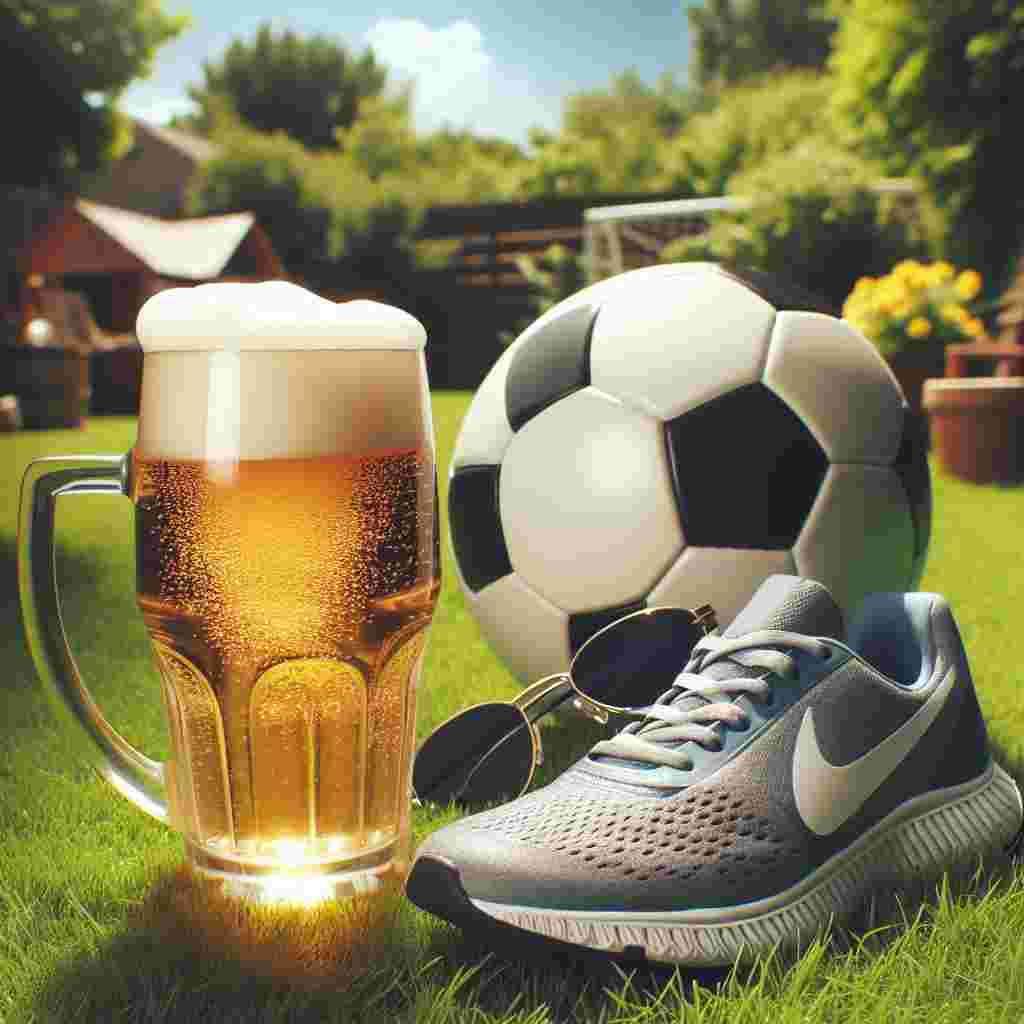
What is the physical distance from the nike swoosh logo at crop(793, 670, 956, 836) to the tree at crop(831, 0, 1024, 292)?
35.7 ft

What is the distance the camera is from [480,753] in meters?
1.89

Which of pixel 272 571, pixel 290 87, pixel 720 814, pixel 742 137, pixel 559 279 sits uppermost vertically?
pixel 290 87

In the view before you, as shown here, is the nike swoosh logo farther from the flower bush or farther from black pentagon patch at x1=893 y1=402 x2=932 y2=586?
the flower bush

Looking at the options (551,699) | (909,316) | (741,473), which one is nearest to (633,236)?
(909,316)

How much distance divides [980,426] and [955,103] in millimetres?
5985

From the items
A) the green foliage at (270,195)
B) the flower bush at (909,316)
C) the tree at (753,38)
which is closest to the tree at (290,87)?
the tree at (753,38)

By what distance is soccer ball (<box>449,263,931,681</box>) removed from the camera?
7.16ft

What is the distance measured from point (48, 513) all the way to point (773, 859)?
96cm

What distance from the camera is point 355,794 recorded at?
142 centimetres

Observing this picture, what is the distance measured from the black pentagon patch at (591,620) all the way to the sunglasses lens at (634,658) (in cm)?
26

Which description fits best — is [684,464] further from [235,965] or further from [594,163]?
[594,163]

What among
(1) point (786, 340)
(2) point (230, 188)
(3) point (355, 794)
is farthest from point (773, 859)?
(2) point (230, 188)

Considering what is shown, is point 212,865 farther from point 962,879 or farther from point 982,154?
point 982,154

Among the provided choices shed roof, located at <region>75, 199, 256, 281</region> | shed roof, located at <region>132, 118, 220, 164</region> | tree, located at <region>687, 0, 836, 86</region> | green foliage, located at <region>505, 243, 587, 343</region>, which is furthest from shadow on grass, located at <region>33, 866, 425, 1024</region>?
tree, located at <region>687, 0, 836, 86</region>
